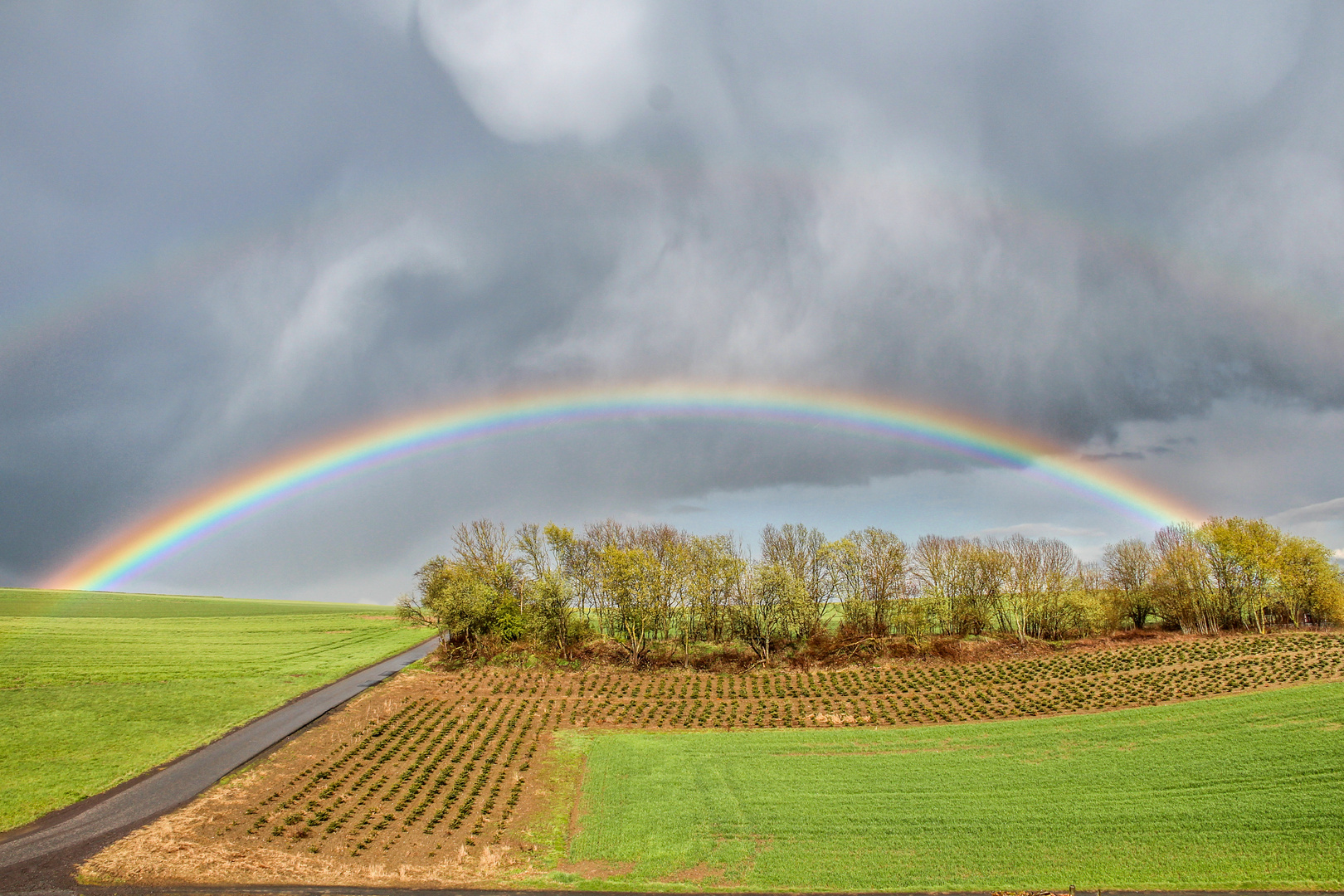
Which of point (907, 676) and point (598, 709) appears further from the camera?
point (907, 676)

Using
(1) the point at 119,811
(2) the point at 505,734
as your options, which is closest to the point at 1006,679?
(2) the point at 505,734

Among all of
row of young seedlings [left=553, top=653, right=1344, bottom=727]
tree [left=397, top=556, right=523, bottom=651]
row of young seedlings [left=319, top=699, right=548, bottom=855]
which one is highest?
tree [left=397, top=556, right=523, bottom=651]

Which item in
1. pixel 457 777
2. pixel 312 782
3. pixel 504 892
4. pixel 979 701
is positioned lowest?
pixel 504 892

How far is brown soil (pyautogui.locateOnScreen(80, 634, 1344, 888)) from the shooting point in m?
29.1

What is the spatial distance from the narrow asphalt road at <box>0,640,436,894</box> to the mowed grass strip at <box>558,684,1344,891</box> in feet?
70.4

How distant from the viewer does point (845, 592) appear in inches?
3738

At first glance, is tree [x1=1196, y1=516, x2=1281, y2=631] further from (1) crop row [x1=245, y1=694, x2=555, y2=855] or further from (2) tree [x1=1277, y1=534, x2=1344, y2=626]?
(1) crop row [x1=245, y1=694, x2=555, y2=855]

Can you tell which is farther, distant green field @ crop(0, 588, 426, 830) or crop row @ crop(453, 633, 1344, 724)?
crop row @ crop(453, 633, 1344, 724)

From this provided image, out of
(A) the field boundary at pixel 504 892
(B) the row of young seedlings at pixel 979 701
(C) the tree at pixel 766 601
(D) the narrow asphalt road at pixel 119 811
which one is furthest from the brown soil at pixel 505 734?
(C) the tree at pixel 766 601

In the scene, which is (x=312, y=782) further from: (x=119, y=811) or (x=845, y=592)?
(x=845, y=592)

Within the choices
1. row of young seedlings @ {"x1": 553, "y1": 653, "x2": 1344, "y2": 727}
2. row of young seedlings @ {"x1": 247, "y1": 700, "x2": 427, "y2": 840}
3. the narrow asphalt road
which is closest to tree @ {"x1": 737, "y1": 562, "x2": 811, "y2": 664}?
row of young seedlings @ {"x1": 553, "y1": 653, "x2": 1344, "y2": 727}

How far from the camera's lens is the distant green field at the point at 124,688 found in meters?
38.8

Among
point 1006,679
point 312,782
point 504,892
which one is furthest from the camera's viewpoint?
point 1006,679

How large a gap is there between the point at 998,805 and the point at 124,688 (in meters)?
75.4
